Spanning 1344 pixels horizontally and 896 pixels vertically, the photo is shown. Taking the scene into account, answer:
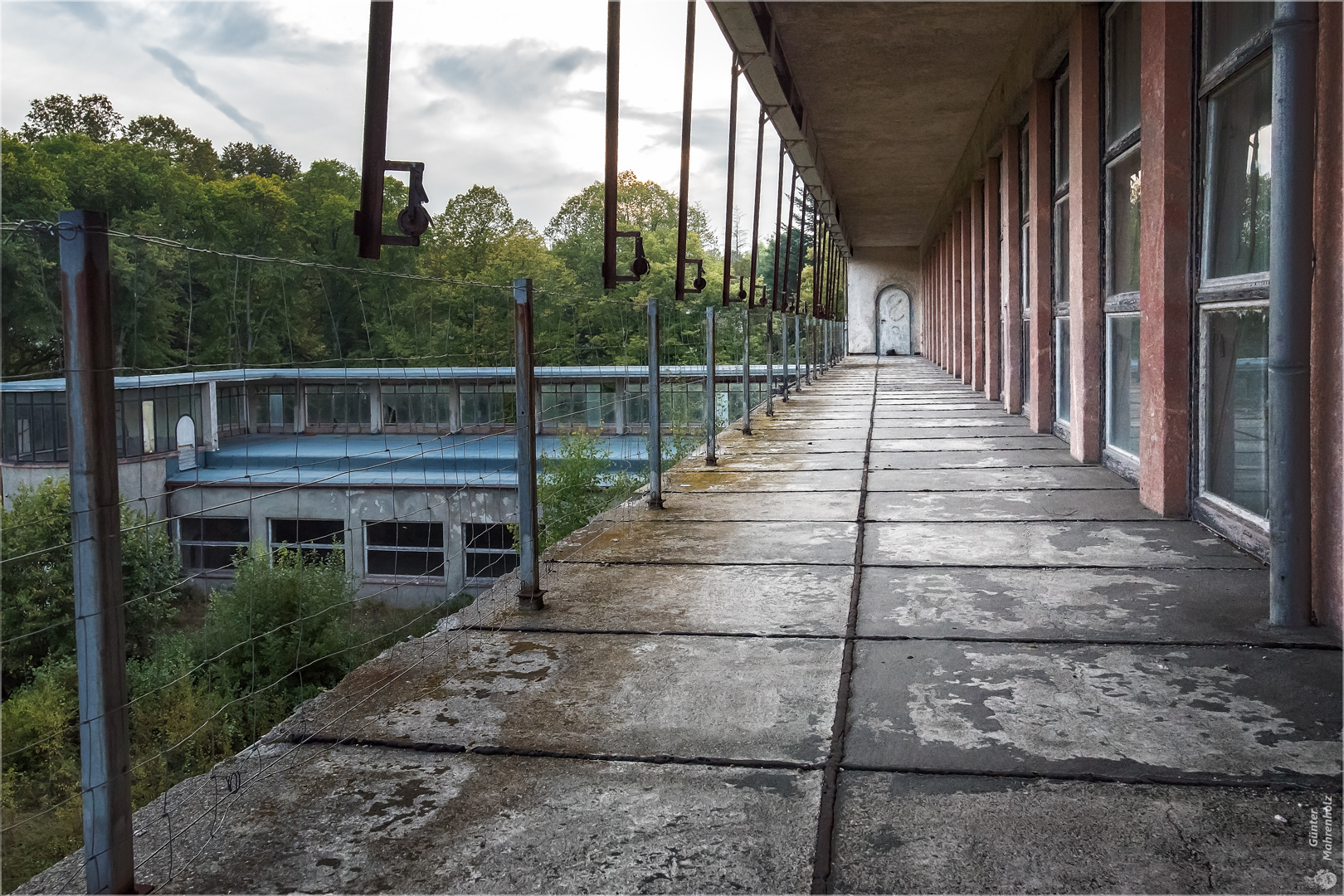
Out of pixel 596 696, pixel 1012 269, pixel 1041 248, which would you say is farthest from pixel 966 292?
pixel 596 696

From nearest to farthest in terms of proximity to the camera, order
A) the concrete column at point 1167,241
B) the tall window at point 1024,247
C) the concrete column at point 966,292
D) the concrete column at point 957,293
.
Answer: the concrete column at point 1167,241 < the tall window at point 1024,247 < the concrete column at point 966,292 < the concrete column at point 957,293

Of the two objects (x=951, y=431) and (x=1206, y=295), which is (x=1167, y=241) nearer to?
(x=1206, y=295)

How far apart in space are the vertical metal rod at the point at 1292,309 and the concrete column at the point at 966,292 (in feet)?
43.2

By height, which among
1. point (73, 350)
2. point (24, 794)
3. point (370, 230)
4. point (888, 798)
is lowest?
point (24, 794)

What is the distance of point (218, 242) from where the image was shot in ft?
158

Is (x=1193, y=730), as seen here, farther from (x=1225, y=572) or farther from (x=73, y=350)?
(x=73, y=350)

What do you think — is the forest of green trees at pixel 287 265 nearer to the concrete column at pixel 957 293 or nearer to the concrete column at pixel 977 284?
the concrete column at pixel 977 284

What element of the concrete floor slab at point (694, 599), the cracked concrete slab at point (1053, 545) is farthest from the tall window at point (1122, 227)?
the concrete floor slab at point (694, 599)

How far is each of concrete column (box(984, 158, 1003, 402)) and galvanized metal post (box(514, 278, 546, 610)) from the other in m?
10.2

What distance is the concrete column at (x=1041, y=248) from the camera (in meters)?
8.85

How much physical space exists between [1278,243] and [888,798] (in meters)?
2.22

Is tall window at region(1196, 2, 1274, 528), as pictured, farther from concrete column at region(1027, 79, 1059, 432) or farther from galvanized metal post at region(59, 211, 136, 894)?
concrete column at region(1027, 79, 1059, 432)

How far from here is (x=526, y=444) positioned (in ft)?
12.1

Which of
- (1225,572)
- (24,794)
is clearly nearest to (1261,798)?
(1225,572)
